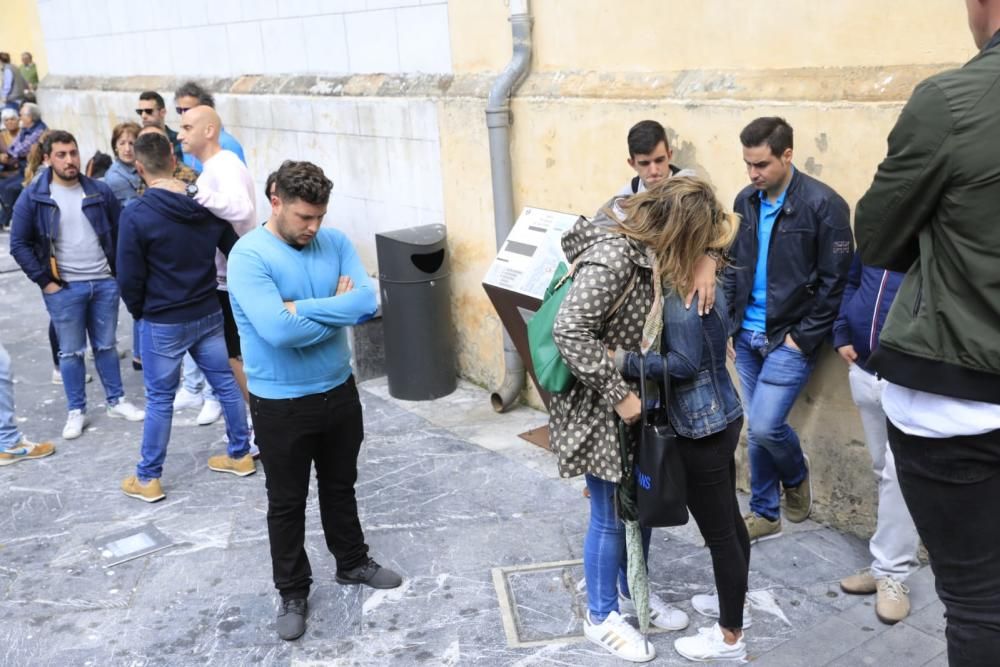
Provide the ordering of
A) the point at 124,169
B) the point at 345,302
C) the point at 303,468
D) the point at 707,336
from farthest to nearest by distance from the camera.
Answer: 1. the point at 124,169
2. the point at 303,468
3. the point at 345,302
4. the point at 707,336

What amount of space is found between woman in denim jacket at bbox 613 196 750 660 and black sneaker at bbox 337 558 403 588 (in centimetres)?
145

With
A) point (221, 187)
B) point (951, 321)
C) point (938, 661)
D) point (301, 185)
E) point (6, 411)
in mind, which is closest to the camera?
point (951, 321)

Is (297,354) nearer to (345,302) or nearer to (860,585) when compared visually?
(345,302)

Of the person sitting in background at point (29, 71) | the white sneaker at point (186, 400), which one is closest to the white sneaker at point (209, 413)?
the white sneaker at point (186, 400)

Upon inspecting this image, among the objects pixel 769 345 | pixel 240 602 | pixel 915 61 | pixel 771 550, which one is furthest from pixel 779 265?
pixel 240 602

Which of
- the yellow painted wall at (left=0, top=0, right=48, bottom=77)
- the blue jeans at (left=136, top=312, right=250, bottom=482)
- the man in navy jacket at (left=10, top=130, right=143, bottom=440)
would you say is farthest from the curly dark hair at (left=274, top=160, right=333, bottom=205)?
the yellow painted wall at (left=0, top=0, right=48, bottom=77)

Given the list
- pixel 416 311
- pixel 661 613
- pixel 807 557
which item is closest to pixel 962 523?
pixel 661 613

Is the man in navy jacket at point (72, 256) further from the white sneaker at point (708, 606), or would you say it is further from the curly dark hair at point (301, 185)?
the white sneaker at point (708, 606)

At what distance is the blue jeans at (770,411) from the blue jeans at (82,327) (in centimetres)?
411

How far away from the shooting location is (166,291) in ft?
17.2

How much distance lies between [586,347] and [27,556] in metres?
3.21

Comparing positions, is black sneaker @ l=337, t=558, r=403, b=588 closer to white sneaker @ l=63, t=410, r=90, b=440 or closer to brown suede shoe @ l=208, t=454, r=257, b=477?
brown suede shoe @ l=208, t=454, r=257, b=477

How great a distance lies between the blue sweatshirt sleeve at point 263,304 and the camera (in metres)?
3.75

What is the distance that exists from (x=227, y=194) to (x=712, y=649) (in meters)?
3.40
